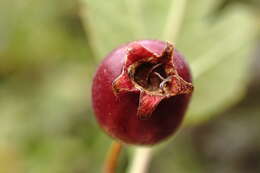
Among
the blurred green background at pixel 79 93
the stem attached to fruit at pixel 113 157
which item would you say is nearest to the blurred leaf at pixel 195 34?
the blurred green background at pixel 79 93

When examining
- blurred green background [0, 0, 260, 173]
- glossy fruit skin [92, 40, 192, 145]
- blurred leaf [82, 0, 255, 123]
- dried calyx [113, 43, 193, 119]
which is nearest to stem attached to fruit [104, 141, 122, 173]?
glossy fruit skin [92, 40, 192, 145]

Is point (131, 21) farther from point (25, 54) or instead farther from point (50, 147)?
point (25, 54)

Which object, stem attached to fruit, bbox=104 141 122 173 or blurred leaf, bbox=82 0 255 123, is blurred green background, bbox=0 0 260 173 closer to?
blurred leaf, bbox=82 0 255 123

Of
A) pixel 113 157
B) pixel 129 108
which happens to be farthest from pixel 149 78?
pixel 113 157

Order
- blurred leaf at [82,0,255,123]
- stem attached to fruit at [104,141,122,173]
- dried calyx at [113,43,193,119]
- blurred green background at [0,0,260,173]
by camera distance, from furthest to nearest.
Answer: blurred green background at [0,0,260,173]
blurred leaf at [82,0,255,123]
stem attached to fruit at [104,141,122,173]
dried calyx at [113,43,193,119]

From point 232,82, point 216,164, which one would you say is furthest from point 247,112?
point 232,82

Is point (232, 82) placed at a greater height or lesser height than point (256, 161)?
greater

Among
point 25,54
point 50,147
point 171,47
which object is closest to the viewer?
point 171,47
